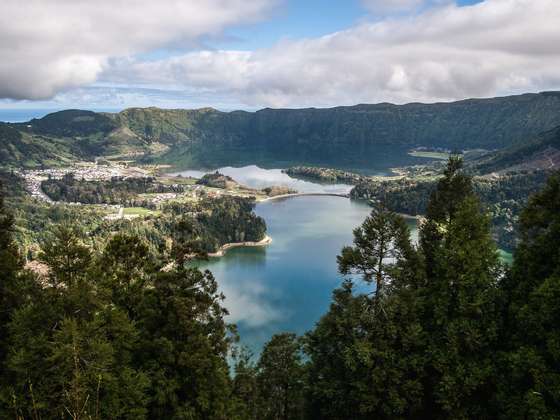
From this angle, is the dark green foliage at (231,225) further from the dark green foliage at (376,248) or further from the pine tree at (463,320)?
the pine tree at (463,320)

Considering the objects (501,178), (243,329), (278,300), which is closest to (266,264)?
(278,300)

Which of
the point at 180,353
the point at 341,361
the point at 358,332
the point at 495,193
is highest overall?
the point at 358,332

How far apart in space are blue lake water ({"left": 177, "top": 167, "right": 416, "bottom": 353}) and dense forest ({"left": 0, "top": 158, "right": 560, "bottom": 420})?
1614 inches

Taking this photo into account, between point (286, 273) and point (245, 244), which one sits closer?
point (286, 273)

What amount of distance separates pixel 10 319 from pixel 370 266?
55.2 ft

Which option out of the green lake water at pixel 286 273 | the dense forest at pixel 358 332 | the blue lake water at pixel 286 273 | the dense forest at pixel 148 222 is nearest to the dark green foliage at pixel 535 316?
the dense forest at pixel 358 332

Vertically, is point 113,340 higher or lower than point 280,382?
higher

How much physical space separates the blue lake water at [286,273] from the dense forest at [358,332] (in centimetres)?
4100

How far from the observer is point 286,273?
9500cm

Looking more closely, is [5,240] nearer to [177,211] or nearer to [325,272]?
[325,272]

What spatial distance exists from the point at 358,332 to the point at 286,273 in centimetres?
7492

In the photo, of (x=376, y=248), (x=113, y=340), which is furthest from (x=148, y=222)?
(x=376, y=248)

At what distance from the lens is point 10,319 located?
61.0 feet

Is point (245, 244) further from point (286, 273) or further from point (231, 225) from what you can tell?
point (286, 273)
